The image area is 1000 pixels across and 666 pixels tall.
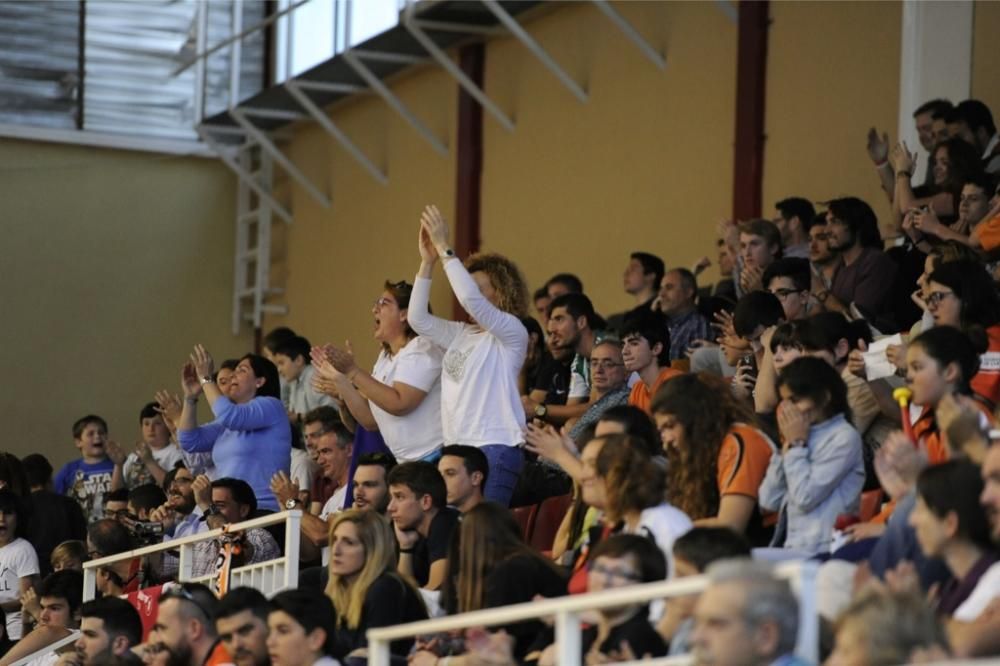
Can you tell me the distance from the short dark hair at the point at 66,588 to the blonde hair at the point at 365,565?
242 cm

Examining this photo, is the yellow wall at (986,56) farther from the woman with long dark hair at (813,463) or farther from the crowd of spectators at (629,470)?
the woman with long dark hair at (813,463)

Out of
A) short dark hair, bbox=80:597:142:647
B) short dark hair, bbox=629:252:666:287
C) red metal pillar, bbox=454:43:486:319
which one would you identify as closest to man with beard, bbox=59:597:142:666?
short dark hair, bbox=80:597:142:647

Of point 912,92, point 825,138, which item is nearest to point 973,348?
point 912,92

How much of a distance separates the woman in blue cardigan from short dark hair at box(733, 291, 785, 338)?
7.15ft

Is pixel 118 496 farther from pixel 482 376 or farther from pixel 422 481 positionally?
pixel 422 481

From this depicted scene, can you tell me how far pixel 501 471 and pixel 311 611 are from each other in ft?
4.99

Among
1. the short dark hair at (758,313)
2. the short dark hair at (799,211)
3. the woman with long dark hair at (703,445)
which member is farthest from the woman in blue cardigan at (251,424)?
the woman with long dark hair at (703,445)

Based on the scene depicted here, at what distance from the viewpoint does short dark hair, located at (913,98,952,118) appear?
8.50 metres

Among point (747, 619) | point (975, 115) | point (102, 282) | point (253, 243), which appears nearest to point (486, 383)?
point (975, 115)

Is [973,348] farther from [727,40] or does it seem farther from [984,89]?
[727,40]

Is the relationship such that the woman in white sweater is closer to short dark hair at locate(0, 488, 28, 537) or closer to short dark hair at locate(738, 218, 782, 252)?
short dark hair at locate(738, 218, 782, 252)

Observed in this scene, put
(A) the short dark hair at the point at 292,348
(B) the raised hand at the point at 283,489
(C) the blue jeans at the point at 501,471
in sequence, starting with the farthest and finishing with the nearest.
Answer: (A) the short dark hair at the point at 292,348
(B) the raised hand at the point at 283,489
(C) the blue jeans at the point at 501,471

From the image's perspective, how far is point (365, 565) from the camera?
610 centimetres

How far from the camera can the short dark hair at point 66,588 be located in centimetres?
819
